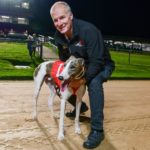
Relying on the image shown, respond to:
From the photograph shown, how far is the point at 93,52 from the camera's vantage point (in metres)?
4.83

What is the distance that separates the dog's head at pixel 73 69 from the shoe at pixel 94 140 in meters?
0.78

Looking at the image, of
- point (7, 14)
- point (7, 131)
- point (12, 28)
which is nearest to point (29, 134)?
point (7, 131)

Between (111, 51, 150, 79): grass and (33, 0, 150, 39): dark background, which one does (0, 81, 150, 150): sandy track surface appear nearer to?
(111, 51, 150, 79): grass

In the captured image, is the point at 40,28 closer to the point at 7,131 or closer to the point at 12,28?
the point at 12,28

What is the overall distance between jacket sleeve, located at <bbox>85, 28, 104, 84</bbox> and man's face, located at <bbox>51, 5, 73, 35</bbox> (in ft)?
0.89

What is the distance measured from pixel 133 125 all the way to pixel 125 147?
119 cm

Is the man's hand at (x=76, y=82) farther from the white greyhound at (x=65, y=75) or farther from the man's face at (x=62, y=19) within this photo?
the man's face at (x=62, y=19)

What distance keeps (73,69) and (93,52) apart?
1.11ft

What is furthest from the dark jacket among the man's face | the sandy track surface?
the sandy track surface

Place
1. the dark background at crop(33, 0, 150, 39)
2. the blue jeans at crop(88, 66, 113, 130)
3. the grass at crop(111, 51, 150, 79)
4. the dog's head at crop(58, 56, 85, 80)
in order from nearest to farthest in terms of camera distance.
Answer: the dog's head at crop(58, 56, 85, 80) < the blue jeans at crop(88, 66, 113, 130) < the grass at crop(111, 51, 150, 79) < the dark background at crop(33, 0, 150, 39)

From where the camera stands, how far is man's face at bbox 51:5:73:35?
4.80 metres

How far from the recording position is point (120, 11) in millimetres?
49938

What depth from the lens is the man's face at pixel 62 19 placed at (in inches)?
189

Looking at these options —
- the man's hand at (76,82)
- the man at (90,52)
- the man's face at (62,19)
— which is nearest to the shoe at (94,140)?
the man at (90,52)
